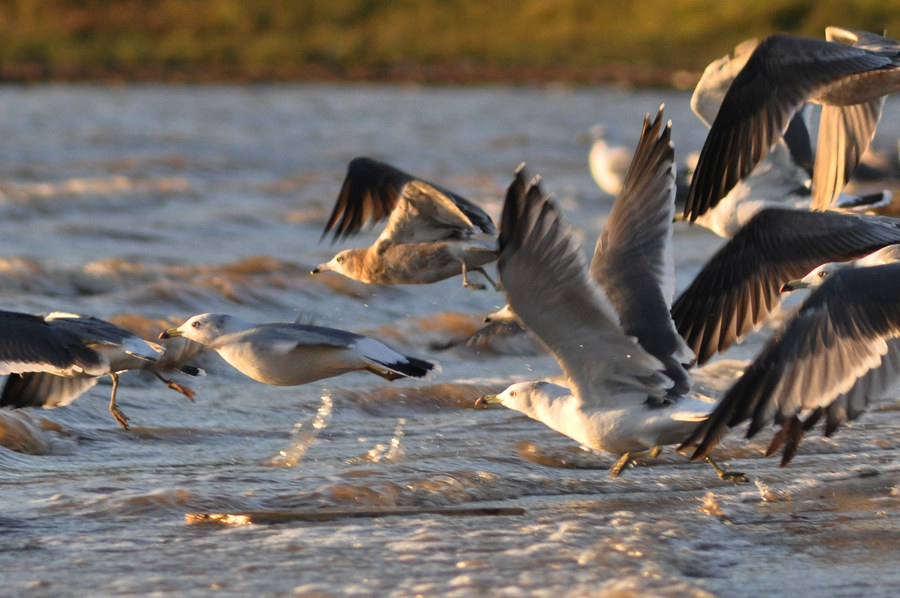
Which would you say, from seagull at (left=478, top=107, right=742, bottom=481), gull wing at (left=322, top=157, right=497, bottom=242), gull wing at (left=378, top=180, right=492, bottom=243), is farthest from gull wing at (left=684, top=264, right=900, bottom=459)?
gull wing at (left=322, top=157, right=497, bottom=242)

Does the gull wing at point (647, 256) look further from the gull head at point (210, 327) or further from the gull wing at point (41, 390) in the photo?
the gull wing at point (41, 390)

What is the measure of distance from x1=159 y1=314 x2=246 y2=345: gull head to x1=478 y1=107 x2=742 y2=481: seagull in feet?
3.46

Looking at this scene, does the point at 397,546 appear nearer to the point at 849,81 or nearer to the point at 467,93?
the point at 849,81

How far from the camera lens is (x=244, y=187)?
16047 millimetres

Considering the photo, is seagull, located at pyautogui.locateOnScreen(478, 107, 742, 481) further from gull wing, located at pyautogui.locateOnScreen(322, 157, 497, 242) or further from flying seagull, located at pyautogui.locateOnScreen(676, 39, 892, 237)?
flying seagull, located at pyautogui.locateOnScreen(676, 39, 892, 237)

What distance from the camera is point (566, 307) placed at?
4578 mm

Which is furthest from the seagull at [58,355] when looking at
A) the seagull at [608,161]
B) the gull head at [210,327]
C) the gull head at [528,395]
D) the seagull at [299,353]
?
the seagull at [608,161]

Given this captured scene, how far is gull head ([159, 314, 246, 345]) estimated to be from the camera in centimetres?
561

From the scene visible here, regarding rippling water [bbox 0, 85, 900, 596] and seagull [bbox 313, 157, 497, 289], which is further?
seagull [bbox 313, 157, 497, 289]

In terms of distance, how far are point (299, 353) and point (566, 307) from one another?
1309mm

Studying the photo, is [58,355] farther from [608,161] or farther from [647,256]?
[608,161]

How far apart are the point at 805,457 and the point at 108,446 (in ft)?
9.74

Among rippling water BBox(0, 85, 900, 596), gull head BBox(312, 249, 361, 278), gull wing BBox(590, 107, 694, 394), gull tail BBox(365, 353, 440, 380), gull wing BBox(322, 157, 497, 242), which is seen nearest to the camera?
rippling water BBox(0, 85, 900, 596)

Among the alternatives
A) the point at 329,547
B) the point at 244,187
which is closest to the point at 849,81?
the point at 329,547
